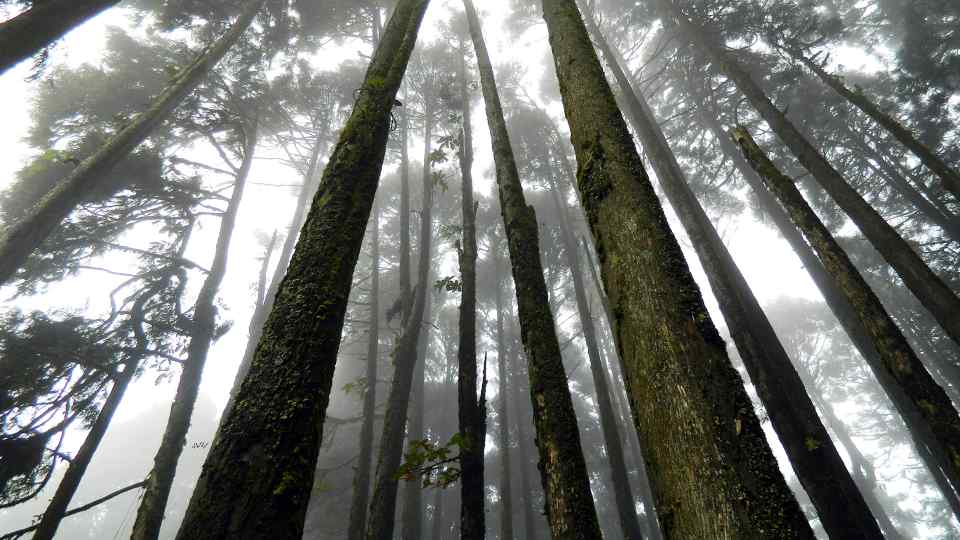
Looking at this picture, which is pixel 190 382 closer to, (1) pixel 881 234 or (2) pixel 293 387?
(2) pixel 293 387

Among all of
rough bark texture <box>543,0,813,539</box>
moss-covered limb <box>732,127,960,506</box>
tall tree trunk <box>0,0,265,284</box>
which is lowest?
rough bark texture <box>543,0,813,539</box>

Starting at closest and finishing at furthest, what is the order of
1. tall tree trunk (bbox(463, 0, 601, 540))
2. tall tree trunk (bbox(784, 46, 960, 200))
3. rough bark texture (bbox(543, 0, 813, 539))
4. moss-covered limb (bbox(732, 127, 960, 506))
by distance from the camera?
rough bark texture (bbox(543, 0, 813, 539)) → tall tree trunk (bbox(463, 0, 601, 540)) → moss-covered limb (bbox(732, 127, 960, 506)) → tall tree trunk (bbox(784, 46, 960, 200))

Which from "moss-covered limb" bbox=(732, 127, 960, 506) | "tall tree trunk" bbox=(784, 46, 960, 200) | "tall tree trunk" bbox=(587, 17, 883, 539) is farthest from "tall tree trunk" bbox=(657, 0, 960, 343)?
"tall tree trunk" bbox=(587, 17, 883, 539)

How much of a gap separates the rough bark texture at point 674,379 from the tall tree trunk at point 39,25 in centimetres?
638

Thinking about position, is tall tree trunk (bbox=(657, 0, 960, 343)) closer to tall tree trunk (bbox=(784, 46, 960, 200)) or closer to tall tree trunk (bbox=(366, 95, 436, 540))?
tall tree trunk (bbox=(784, 46, 960, 200))

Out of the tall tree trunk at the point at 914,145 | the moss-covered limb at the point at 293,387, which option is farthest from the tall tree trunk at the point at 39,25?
the tall tree trunk at the point at 914,145

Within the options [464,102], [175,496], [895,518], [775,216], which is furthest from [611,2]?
[175,496]

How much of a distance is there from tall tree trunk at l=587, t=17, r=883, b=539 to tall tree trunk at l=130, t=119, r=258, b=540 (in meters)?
7.94

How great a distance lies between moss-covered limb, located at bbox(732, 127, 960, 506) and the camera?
3.79 metres

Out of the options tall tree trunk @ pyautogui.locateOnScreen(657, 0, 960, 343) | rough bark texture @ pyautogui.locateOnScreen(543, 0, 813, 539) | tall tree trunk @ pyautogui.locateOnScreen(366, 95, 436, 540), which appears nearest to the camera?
rough bark texture @ pyautogui.locateOnScreen(543, 0, 813, 539)

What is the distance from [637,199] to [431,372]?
86.3 feet

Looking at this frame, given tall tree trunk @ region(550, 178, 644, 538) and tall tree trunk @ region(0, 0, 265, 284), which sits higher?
tall tree trunk @ region(0, 0, 265, 284)

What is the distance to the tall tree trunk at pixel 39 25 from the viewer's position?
4.47 metres

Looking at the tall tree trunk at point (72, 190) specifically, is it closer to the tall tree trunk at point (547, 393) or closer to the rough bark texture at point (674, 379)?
the tall tree trunk at point (547, 393)
